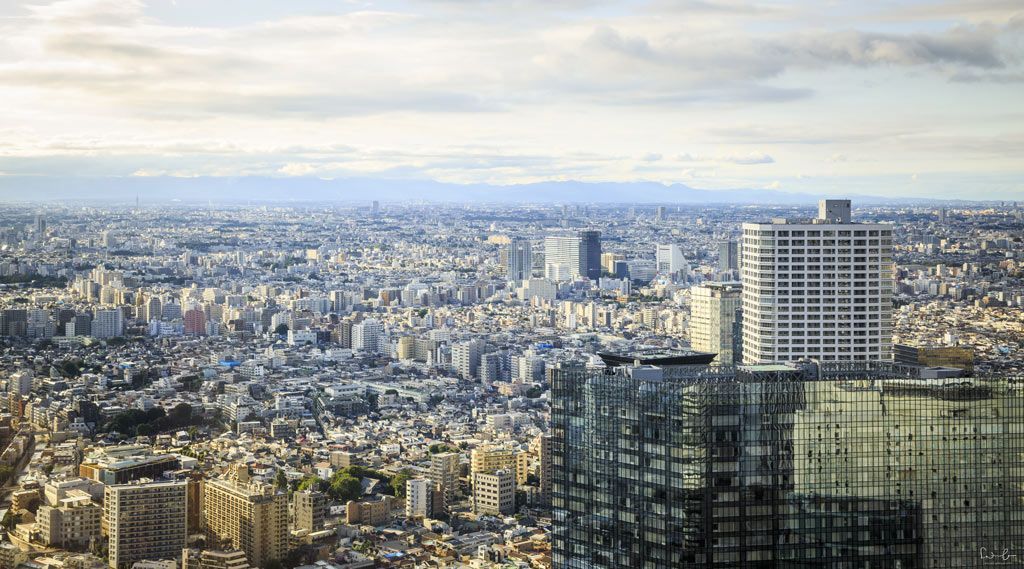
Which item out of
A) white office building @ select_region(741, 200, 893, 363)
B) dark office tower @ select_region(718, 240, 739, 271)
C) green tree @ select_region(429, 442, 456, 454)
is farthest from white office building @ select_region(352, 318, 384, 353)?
white office building @ select_region(741, 200, 893, 363)

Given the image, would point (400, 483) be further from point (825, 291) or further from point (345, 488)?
point (825, 291)

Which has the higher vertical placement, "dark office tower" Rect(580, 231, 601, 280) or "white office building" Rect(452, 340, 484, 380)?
"dark office tower" Rect(580, 231, 601, 280)

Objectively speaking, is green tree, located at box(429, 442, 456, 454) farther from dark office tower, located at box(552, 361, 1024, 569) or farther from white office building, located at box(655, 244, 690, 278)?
white office building, located at box(655, 244, 690, 278)

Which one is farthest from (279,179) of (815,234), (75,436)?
(815,234)

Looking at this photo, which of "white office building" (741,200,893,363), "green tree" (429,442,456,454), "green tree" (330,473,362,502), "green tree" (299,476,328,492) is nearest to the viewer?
"white office building" (741,200,893,363)

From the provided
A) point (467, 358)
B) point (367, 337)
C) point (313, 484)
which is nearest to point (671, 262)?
point (367, 337)

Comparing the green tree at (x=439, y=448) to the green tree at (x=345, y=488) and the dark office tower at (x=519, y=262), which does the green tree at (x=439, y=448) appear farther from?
the dark office tower at (x=519, y=262)

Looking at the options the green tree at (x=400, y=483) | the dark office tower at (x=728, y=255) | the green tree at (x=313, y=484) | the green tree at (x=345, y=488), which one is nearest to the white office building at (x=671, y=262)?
the dark office tower at (x=728, y=255)
